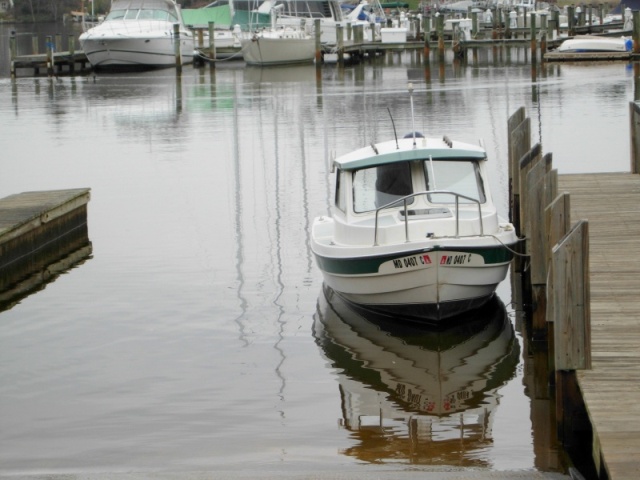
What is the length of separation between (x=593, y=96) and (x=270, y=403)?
31.7 meters

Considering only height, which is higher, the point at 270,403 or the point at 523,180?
the point at 523,180

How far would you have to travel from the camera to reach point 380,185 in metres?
15.0

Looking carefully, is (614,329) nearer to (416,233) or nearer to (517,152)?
(416,233)

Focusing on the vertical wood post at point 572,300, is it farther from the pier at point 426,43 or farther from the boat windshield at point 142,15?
the boat windshield at point 142,15

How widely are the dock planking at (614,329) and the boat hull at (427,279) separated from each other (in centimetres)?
123

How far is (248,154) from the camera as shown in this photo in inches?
1169

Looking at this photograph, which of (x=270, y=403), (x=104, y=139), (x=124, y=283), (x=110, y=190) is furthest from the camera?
(x=104, y=139)

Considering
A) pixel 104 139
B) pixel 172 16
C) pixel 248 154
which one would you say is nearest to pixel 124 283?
pixel 248 154

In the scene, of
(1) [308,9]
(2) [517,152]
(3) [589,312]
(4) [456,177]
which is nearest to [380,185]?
(4) [456,177]

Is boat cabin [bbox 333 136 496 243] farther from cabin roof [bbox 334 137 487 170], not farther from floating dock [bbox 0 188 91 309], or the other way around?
floating dock [bbox 0 188 91 309]

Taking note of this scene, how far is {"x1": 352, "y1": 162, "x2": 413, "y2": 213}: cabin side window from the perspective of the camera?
14.9 m

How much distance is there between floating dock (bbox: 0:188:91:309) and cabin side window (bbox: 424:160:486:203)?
5729 millimetres

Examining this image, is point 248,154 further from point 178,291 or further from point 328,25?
point 328,25

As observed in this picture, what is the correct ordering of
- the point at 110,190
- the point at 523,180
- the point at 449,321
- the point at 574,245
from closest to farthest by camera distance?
the point at 574,245
the point at 449,321
the point at 523,180
the point at 110,190
